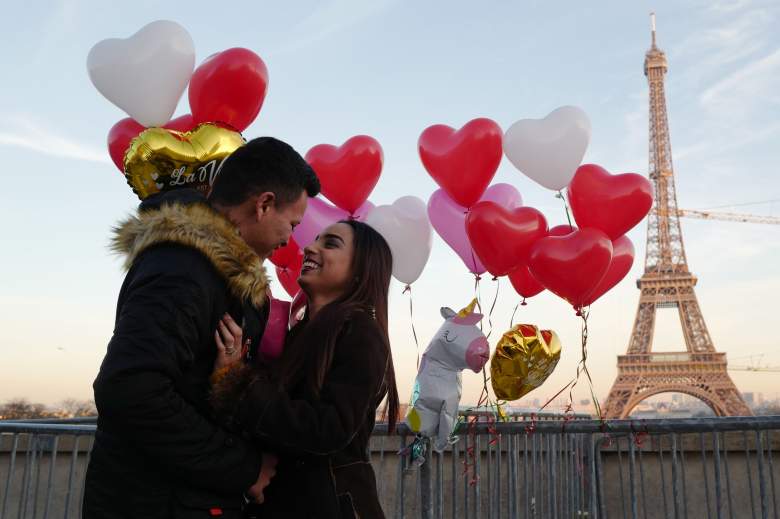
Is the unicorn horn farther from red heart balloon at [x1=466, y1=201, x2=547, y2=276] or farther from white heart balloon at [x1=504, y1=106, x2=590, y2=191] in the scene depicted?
white heart balloon at [x1=504, y1=106, x2=590, y2=191]

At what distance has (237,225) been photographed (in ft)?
6.77

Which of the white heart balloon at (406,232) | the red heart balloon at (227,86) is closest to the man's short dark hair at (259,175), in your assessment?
the red heart balloon at (227,86)

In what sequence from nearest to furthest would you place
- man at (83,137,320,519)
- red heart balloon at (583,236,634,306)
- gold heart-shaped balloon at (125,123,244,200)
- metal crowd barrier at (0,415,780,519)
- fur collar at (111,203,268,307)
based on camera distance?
man at (83,137,320,519), fur collar at (111,203,268,307), gold heart-shaped balloon at (125,123,244,200), metal crowd barrier at (0,415,780,519), red heart balloon at (583,236,634,306)

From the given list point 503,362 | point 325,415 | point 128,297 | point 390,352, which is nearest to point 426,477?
point 503,362

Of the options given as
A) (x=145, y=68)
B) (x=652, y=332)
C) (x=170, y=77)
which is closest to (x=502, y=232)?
(x=170, y=77)

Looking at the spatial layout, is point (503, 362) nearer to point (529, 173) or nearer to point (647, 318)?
point (529, 173)

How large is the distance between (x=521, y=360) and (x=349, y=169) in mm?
2232

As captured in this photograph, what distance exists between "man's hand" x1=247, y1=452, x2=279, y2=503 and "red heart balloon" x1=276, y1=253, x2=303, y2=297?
4.41 metres

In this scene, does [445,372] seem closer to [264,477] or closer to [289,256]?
[289,256]

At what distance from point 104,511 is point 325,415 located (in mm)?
611

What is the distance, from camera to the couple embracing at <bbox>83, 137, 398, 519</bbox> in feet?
5.62

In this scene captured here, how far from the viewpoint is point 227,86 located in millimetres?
4938

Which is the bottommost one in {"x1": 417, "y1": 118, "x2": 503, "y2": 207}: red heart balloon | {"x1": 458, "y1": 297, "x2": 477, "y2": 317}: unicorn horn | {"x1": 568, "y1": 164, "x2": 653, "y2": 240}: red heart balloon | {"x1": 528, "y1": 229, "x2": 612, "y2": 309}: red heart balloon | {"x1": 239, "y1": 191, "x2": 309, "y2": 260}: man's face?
{"x1": 239, "y1": 191, "x2": 309, "y2": 260}: man's face

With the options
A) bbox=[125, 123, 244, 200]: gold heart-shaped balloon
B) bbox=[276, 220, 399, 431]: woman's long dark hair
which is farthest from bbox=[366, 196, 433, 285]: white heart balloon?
bbox=[276, 220, 399, 431]: woman's long dark hair
